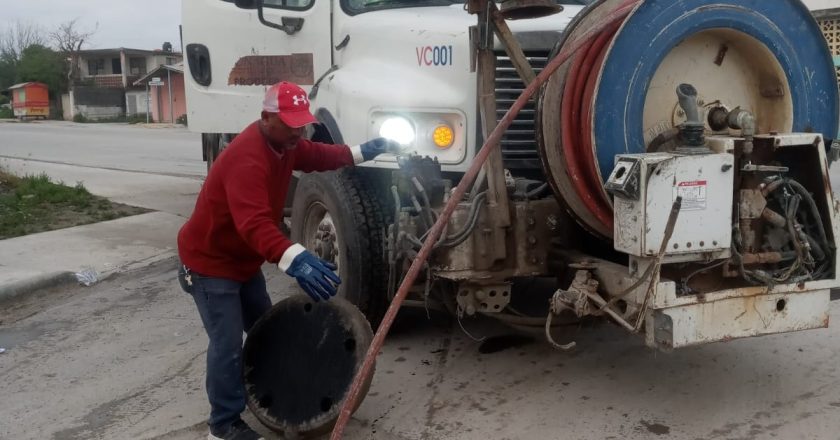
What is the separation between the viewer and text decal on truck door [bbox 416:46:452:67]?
14.8 feet

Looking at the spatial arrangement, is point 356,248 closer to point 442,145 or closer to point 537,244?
point 442,145

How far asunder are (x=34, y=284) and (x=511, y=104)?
4.39 metres

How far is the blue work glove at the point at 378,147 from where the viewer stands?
4.34m

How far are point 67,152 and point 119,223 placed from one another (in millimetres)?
13274

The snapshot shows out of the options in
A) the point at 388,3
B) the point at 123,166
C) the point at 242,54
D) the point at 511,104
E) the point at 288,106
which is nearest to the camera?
the point at 288,106

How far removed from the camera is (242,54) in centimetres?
628

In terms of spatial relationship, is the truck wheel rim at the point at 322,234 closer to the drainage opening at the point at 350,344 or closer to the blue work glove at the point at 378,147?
the blue work glove at the point at 378,147

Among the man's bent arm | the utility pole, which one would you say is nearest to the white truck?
the man's bent arm

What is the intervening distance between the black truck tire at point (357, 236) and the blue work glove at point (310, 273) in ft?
3.63

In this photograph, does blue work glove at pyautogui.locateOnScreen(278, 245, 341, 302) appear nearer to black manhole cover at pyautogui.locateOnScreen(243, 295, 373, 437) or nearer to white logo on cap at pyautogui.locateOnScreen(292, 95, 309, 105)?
black manhole cover at pyautogui.locateOnScreen(243, 295, 373, 437)

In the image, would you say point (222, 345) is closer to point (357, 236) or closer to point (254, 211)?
point (254, 211)

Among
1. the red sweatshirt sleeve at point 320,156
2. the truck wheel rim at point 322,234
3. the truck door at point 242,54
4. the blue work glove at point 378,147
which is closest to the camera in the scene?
the red sweatshirt sleeve at point 320,156

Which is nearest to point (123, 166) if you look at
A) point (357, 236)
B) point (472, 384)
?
point (357, 236)

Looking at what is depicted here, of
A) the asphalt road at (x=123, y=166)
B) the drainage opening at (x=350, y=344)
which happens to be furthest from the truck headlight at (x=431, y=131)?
the asphalt road at (x=123, y=166)
